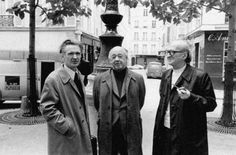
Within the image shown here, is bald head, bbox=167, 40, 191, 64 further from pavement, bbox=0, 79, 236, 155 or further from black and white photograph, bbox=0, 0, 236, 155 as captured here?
pavement, bbox=0, 79, 236, 155

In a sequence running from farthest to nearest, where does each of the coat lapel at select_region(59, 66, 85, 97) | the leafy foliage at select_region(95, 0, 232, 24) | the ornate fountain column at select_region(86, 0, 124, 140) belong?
the leafy foliage at select_region(95, 0, 232, 24)
the ornate fountain column at select_region(86, 0, 124, 140)
the coat lapel at select_region(59, 66, 85, 97)

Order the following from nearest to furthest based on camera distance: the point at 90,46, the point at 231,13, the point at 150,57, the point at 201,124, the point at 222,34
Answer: the point at 201,124 → the point at 231,13 → the point at 222,34 → the point at 90,46 → the point at 150,57

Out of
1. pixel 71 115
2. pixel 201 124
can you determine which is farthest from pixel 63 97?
pixel 201 124

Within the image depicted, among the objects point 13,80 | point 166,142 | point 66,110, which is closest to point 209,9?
point 166,142

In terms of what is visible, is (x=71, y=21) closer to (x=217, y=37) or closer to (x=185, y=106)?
(x=217, y=37)

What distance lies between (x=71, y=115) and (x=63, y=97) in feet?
0.68

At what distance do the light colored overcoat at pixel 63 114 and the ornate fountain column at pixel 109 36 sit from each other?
1344 mm

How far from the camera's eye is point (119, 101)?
323 centimetres

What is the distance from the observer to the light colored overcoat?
8.98 feet

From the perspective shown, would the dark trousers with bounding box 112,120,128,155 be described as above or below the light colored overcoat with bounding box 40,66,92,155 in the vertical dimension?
below

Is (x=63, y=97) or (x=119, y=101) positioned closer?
(x=63, y=97)

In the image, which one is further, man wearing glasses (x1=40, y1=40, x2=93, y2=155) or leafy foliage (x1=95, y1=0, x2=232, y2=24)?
leafy foliage (x1=95, y1=0, x2=232, y2=24)

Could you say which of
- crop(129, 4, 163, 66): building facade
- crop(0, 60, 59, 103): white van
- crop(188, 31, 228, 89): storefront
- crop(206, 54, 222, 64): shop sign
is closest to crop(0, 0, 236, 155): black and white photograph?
crop(0, 60, 59, 103): white van

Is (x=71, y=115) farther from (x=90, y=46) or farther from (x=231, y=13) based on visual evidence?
(x=90, y=46)
